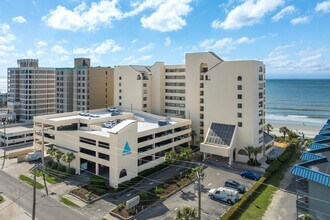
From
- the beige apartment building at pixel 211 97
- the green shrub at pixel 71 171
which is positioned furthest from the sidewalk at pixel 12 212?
the beige apartment building at pixel 211 97

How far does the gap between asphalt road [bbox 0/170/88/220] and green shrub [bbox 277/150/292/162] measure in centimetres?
4124

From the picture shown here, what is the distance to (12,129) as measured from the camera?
7556cm

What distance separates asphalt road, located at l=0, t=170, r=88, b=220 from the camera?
115 feet

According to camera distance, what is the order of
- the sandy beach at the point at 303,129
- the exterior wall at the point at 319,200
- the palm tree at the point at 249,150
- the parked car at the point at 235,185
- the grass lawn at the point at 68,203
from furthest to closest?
the sandy beach at the point at 303,129 → the palm tree at the point at 249,150 → the parked car at the point at 235,185 → the grass lawn at the point at 68,203 → the exterior wall at the point at 319,200

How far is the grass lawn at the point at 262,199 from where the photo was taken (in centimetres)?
3500

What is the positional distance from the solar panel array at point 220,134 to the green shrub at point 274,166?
9.02m

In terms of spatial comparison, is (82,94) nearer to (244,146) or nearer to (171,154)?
(171,154)

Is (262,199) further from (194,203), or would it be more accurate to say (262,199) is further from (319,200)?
(319,200)

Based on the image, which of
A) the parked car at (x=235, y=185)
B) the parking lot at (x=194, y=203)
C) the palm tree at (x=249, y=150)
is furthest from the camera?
the palm tree at (x=249, y=150)

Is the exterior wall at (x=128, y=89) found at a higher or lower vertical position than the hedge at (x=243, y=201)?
higher

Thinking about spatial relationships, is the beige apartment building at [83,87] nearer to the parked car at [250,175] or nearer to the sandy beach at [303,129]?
the parked car at [250,175]

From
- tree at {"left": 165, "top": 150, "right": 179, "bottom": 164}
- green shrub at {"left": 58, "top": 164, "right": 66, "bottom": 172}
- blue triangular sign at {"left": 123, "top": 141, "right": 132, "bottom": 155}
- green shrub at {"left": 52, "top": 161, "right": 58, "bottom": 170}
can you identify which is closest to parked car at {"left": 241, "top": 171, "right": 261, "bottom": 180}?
tree at {"left": 165, "top": 150, "right": 179, "bottom": 164}

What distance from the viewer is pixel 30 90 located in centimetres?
9462

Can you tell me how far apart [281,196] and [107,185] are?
27189 millimetres
